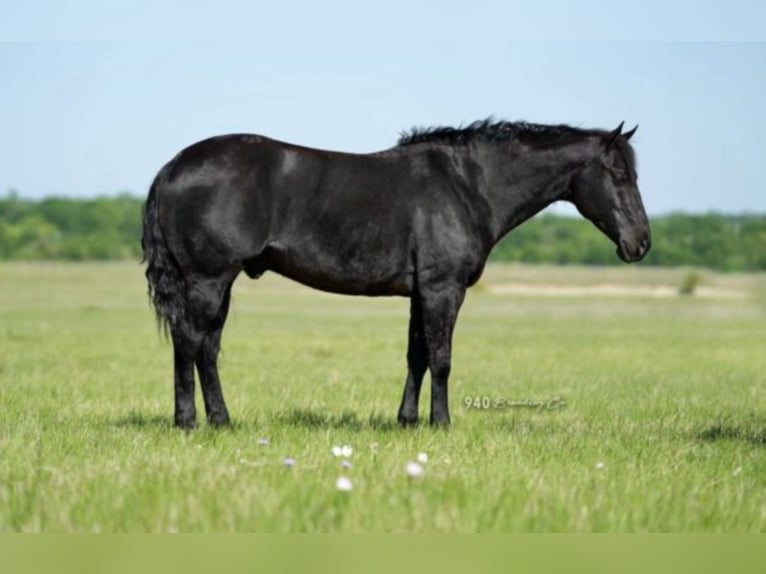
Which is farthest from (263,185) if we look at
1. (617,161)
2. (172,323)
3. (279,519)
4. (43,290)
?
(43,290)

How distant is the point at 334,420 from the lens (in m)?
10.1

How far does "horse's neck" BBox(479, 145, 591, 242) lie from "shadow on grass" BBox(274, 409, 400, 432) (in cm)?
213

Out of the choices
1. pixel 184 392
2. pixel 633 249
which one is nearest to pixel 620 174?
pixel 633 249

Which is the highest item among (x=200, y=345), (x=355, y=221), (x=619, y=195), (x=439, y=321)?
(x=619, y=195)

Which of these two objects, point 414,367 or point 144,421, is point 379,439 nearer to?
point 414,367

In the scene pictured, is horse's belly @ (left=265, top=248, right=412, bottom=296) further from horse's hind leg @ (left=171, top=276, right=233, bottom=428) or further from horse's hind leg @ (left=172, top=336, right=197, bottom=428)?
horse's hind leg @ (left=172, top=336, right=197, bottom=428)

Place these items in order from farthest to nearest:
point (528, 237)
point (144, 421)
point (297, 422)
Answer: point (528, 237), point (144, 421), point (297, 422)

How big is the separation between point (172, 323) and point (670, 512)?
4.75 meters

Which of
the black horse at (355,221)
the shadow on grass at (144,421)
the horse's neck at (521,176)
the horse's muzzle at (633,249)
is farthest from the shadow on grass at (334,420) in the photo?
the horse's muzzle at (633,249)

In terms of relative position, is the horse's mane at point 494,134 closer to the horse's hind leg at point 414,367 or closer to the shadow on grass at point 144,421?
the horse's hind leg at point 414,367

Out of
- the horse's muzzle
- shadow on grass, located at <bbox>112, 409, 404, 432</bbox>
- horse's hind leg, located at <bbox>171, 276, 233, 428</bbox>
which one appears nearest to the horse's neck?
the horse's muzzle

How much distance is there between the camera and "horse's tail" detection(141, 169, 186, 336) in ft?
29.4

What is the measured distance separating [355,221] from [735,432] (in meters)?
4.34

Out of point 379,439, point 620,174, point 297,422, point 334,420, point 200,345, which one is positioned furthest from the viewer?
point 334,420
